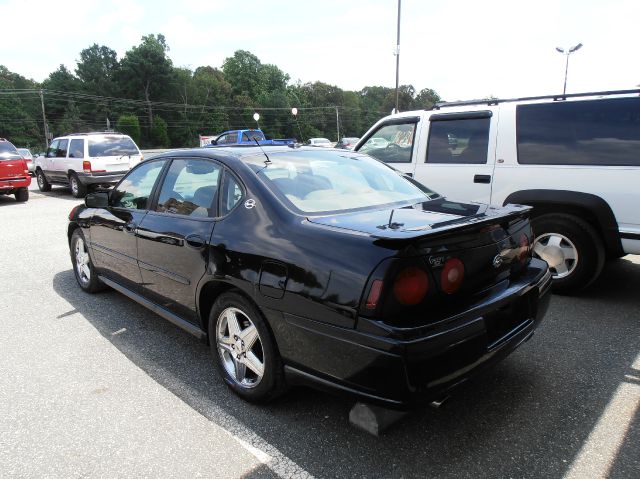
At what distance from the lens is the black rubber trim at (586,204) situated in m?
4.21

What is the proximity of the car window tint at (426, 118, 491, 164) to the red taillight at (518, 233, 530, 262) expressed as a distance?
91.4 inches

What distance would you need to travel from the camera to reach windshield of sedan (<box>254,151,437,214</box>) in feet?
9.52

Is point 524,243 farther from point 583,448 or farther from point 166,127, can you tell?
point 166,127

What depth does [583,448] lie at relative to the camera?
7.84 ft

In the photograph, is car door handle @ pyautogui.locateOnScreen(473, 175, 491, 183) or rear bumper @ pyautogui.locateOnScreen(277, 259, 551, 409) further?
car door handle @ pyautogui.locateOnScreen(473, 175, 491, 183)

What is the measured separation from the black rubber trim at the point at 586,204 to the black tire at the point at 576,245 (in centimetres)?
9

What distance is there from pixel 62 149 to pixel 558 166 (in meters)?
14.8

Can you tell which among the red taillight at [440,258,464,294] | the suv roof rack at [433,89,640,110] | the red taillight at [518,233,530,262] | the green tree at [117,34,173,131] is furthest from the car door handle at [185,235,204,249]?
the green tree at [117,34,173,131]

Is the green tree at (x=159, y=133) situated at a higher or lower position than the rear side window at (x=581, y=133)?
higher

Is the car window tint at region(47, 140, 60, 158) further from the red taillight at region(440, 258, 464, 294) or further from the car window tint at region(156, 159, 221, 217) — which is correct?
the red taillight at region(440, 258, 464, 294)

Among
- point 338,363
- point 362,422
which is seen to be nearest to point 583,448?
point 362,422

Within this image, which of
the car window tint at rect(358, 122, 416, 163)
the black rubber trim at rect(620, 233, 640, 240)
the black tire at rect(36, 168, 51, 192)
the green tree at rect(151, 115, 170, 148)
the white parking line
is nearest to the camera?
the white parking line

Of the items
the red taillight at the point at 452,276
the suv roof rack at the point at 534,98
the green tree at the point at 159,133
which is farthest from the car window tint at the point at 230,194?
the green tree at the point at 159,133

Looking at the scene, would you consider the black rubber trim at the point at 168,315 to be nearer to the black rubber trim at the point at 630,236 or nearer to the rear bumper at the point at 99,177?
the black rubber trim at the point at 630,236
